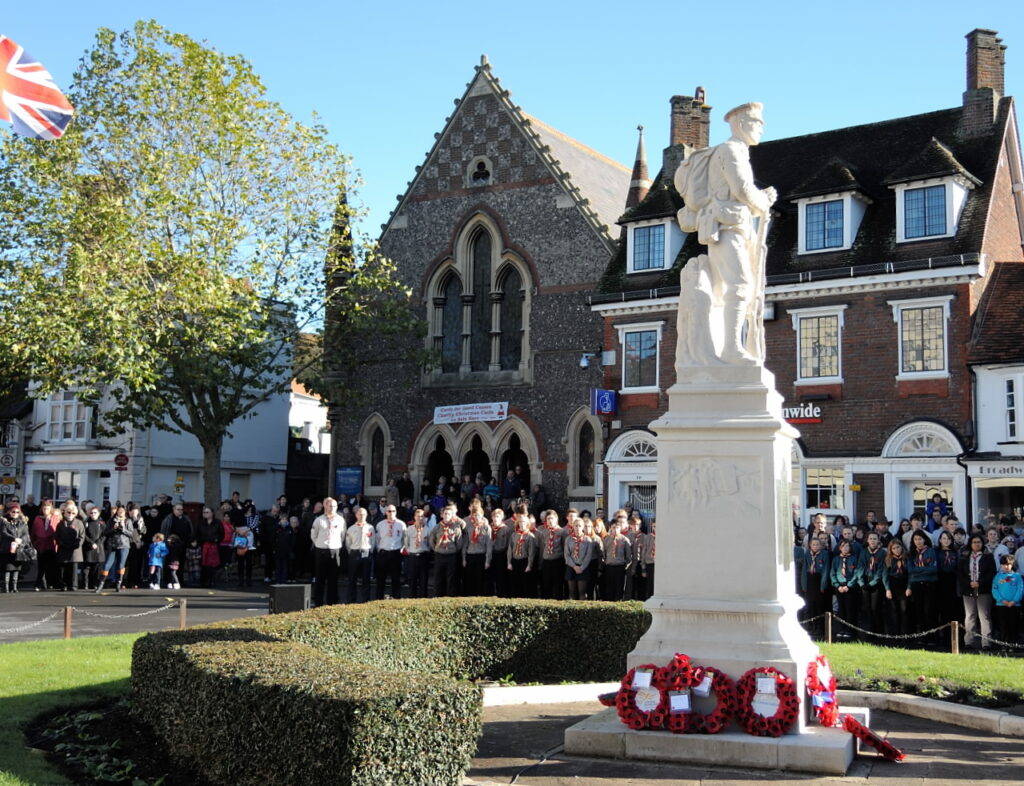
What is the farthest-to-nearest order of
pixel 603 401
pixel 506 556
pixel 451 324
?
pixel 451 324
pixel 603 401
pixel 506 556

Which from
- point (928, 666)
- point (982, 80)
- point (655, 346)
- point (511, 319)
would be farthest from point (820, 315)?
point (928, 666)

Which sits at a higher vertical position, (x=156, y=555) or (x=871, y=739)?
(x=156, y=555)

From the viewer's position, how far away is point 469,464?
35.1m

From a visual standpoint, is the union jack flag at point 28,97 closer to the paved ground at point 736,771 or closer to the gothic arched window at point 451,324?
the paved ground at point 736,771

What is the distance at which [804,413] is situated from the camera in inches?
1051

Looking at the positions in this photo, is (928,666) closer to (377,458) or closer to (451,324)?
(451,324)

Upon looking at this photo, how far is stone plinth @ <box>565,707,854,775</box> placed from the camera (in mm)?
8367

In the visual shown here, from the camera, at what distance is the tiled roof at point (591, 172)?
35.5m

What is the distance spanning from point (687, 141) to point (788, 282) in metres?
7.21

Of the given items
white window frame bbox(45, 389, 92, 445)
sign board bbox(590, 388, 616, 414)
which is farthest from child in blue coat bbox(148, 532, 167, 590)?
white window frame bbox(45, 389, 92, 445)

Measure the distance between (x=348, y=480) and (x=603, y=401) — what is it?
1015cm

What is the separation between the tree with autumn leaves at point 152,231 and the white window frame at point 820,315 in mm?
12027

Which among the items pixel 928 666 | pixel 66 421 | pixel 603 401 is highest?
pixel 66 421

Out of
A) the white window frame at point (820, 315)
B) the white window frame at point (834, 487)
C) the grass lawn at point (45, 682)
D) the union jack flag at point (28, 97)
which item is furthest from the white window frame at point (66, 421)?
the union jack flag at point (28, 97)
